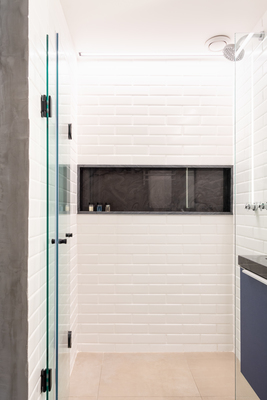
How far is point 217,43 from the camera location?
2.53 metres

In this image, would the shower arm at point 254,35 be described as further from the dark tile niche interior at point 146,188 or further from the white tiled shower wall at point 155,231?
the dark tile niche interior at point 146,188

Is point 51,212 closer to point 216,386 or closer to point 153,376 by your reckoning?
point 153,376

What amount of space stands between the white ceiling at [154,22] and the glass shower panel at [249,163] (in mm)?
488

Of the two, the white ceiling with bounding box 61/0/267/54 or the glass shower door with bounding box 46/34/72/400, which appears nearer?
the glass shower door with bounding box 46/34/72/400

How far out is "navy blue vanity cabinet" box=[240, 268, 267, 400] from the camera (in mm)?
1507

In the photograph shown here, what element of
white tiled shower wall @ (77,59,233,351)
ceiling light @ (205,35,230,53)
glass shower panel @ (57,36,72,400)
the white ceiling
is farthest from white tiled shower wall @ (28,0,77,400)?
ceiling light @ (205,35,230,53)

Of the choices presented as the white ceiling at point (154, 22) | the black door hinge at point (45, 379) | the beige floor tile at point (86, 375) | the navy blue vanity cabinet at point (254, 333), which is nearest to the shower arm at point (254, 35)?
the white ceiling at point (154, 22)

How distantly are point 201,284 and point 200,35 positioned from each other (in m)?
2.12

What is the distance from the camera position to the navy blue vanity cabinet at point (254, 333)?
1507mm

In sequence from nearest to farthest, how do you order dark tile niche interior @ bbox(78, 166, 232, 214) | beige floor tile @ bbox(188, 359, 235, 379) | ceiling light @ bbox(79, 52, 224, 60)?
beige floor tile @ bbox(188, 359, 235, 379)
ceiling light @ bbox(79, 52, 224, 60)
dark tile niche interior @ bbox(78, 166, 232, 214)

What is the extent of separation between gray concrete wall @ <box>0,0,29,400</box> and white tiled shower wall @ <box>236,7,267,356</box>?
46.7 inches

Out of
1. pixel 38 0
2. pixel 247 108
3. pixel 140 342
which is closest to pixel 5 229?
pixel 38 0

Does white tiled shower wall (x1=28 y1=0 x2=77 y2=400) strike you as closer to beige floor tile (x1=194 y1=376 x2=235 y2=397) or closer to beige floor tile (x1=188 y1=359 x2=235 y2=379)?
beige floor tile (x1=194 y1=376 x2=235 y2=397)

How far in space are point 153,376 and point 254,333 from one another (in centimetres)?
114
